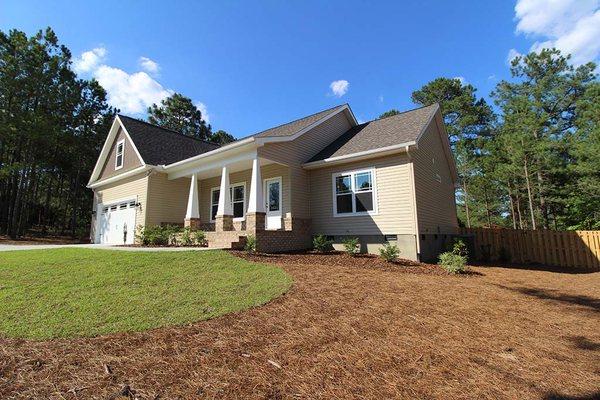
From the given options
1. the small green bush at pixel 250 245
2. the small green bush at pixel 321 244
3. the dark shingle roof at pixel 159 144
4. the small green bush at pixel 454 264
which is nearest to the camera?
the small green bush at pixel 454 264

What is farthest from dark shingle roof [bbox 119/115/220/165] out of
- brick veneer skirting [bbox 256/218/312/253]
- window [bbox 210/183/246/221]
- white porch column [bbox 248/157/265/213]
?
brick veneer skirting [bbox 256/218/312/253]

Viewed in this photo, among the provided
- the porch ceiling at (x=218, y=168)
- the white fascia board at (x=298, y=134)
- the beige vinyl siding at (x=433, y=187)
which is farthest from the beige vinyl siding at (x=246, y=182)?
the beige vinyl siding at (x=433, y=187)

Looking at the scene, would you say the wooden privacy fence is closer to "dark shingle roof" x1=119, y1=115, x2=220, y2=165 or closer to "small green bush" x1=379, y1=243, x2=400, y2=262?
"small green bush" x1=379, y1=243, x2=400, y2=262

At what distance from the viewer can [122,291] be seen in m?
5.48

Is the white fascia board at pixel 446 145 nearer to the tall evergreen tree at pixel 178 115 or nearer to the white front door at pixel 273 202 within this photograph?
the white front door at pixel 273 202

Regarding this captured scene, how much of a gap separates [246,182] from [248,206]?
150cm

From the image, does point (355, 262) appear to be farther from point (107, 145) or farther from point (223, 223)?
point (107, 145)

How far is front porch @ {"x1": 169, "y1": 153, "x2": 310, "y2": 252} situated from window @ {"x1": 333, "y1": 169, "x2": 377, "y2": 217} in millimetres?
1632

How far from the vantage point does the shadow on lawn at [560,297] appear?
6.11 metres

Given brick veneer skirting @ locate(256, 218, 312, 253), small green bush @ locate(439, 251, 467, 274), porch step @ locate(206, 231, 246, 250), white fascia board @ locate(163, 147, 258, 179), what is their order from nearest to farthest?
1. small green bush @ locate(439, 251, 467, 274)
2. porch step @ locate(206, 231, 246, 250)
3. brick veneer skirting @ locate(256, 218, 312, 253)
4. white fascia board @ locate(163, 147, 258, 179)

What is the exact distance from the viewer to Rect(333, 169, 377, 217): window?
11914 mm

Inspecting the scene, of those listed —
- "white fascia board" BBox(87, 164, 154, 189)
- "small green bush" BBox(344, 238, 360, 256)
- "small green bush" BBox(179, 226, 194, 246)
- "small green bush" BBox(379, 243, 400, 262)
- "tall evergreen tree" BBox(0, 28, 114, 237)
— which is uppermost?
"tall evergreen tree" BBox(0, 28, 114, 237)

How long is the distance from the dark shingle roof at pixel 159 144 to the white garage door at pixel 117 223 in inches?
102

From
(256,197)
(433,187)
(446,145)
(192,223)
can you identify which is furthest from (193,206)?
(446,145)
